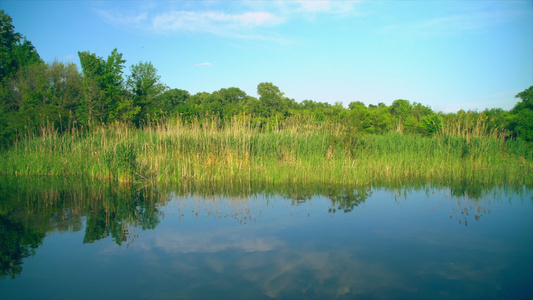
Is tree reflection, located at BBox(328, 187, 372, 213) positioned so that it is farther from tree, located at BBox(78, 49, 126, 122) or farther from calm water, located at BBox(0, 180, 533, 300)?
tree, located at BBox(78, 49, 126, 122)

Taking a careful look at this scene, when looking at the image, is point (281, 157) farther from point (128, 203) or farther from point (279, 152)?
point (128, 203)

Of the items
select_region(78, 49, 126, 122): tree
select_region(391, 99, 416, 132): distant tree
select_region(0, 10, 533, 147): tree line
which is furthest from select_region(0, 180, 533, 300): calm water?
select_region(78, 49, 126, 122): tree

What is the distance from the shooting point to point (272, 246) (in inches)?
191

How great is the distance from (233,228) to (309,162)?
17.6 feet

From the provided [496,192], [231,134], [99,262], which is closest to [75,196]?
[99,262]

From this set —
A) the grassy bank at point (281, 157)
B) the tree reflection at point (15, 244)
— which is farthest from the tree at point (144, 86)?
the tree reflection at point (15, 244)

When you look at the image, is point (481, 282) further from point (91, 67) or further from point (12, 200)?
A: point (91, 67)

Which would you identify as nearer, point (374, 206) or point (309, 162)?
point (374, 206)

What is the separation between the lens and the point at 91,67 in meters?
27.2

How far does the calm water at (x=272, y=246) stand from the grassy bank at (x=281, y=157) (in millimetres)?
1900

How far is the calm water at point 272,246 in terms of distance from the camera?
3705 millimetres

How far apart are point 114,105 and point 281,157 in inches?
797

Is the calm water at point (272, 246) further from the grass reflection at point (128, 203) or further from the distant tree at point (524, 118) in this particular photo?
the distant tree at point (524, 118)

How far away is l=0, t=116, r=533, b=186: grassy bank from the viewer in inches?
381
